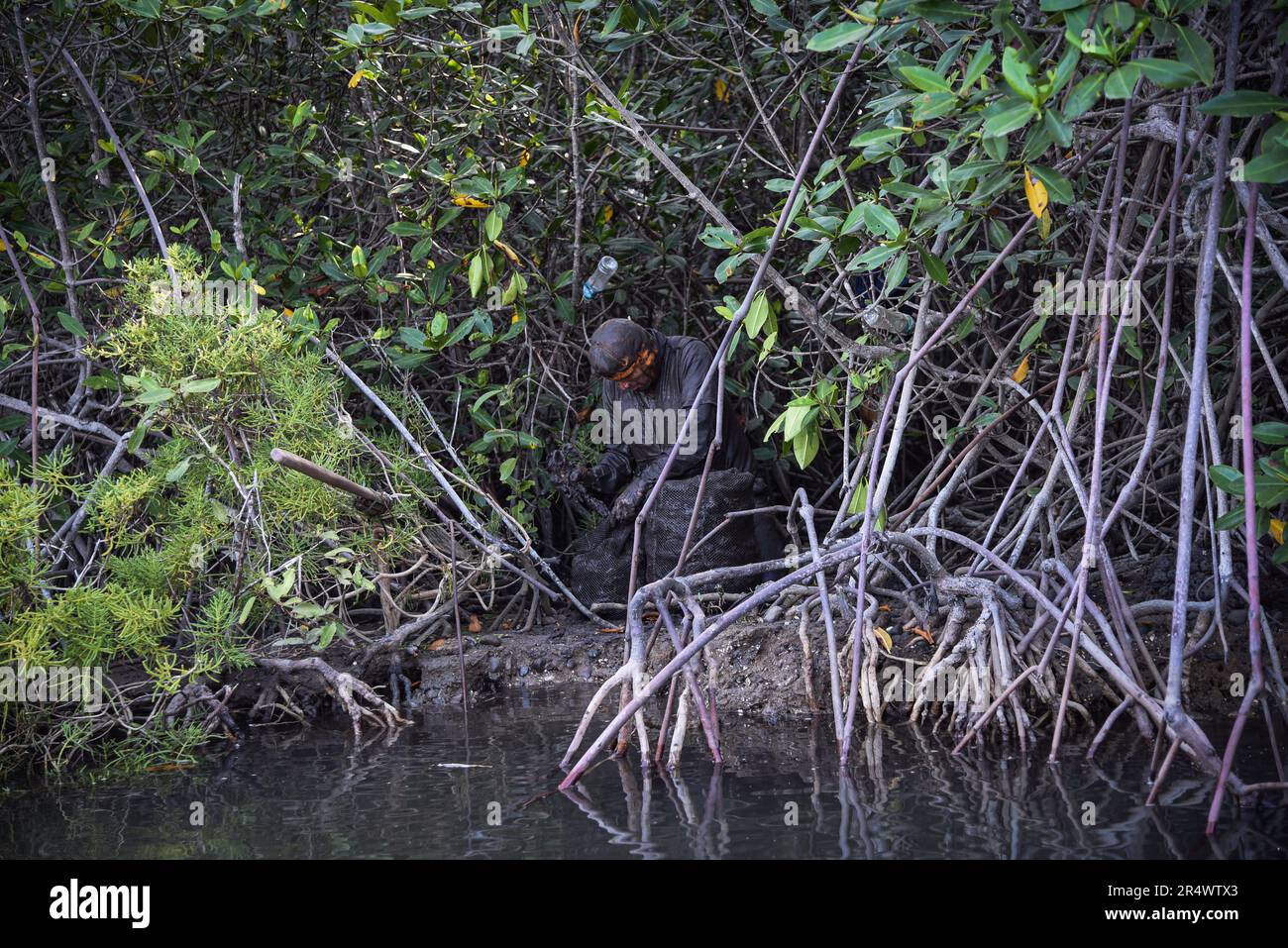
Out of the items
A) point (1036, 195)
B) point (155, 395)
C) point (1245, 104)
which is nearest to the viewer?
point (1245, 104)

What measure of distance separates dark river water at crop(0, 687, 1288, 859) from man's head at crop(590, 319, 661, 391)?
6.47ft

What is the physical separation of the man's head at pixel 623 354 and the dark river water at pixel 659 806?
1.97 m

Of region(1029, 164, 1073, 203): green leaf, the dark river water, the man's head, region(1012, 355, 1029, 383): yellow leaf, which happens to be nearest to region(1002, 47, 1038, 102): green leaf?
region(1029, 164, 1073, 203): green leaf

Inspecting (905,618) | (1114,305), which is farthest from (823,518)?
(1114,305)

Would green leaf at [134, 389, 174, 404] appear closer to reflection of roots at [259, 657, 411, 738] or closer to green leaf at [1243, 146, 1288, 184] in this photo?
reflection of roots at [259, 657, 411, 738]

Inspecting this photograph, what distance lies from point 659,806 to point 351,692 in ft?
5.41

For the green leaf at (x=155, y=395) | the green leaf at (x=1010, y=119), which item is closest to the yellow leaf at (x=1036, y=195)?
the green leaf at (x=1010, y=119)

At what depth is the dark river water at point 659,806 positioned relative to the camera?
3.02 meters

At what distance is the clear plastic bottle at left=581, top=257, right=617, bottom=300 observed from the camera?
5480 mm

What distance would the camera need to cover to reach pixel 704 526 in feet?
18.7

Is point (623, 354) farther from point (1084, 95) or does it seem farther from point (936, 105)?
point (1084, 95)

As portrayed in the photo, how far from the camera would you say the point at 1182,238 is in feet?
14.0

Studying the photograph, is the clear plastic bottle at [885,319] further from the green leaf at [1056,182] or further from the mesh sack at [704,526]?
the green leaf at [1056,182]

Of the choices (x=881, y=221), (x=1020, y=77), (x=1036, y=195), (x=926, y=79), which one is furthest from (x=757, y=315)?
(x=1020, y=77)
